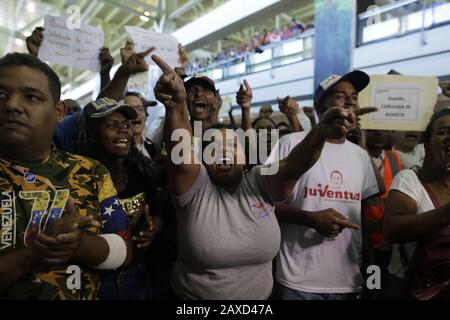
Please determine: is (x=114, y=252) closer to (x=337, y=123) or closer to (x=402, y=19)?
(x=337, y=123)

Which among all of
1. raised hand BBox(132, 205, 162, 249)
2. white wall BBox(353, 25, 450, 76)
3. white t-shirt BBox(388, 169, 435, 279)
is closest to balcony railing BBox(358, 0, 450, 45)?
white wall BBox(353, 25, 450, 76)

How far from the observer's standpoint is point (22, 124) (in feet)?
3.29

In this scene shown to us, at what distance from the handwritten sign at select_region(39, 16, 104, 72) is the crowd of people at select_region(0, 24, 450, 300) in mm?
70

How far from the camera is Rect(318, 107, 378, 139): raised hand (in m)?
1.11

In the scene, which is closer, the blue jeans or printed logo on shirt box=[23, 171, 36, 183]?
printed logo on shirt box=[23, 171, 36, 183]

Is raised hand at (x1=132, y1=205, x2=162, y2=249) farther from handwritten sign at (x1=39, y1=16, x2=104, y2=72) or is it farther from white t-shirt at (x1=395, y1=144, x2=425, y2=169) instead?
white t-shirt at (x1=395, y1=144, x2=425, y2=169)

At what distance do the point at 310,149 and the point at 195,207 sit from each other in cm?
49

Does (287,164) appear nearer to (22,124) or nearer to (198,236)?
(198,236)

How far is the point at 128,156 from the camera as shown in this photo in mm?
1594

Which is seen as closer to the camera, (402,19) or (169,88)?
(169,88)

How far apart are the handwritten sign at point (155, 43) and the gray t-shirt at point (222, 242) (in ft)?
3.91

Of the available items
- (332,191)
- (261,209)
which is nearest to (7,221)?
(261,209)

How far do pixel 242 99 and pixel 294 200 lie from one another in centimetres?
77

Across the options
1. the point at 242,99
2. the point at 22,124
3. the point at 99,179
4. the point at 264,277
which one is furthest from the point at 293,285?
the point at 22,124
